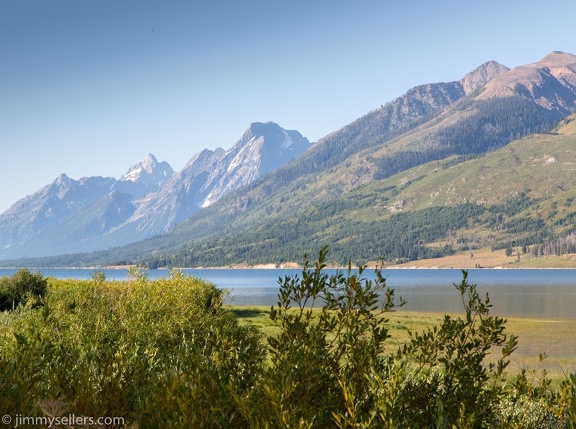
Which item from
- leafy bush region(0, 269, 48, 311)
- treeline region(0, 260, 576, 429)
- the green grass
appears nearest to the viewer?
treeline region(0, 260, 576, 429)

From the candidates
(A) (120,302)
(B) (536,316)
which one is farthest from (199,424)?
(B) (536,316)

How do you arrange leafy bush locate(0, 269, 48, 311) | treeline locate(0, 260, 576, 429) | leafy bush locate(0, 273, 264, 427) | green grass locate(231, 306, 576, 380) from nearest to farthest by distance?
1. treeline locate(0, 260, 576, 429)
2. leafy bush locate(0, 273, 264, 427)
3. green grass locate(231, 306, 576, 380)
4. leafy bush locate(0, 269, 48, 311)

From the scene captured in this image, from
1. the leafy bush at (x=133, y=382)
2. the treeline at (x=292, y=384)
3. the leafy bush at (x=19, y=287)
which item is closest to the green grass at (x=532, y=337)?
the leafy bush at (x=19, y=287)

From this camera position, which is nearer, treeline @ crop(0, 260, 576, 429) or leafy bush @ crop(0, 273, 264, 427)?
treeline @ crop(0, 260, 576, 429)

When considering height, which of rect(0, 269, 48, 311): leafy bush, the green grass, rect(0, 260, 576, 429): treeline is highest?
rect(0, 260, 576, 429): treeline

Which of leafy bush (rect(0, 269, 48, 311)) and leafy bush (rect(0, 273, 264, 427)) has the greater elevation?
leafy bush (rect(0, 273, 264, 427))

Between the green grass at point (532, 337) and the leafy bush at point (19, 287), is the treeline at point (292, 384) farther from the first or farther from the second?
the leafy bush at point (19, 287)

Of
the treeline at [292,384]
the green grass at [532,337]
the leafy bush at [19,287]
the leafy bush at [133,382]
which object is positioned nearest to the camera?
the treeline at [292,384]

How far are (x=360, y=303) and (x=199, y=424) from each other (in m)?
2.87

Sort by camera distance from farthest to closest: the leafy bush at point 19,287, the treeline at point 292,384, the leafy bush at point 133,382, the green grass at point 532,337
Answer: the leafy bush at point 19,287 → the green grass at point 532,337 → the leafy bush at point 133,382 → the treeline at point 292,384

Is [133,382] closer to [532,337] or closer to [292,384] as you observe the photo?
[292,384]

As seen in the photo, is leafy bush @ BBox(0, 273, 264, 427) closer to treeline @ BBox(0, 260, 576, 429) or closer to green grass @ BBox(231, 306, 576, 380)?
treeline @ BBox(0, 260, 576, 429)

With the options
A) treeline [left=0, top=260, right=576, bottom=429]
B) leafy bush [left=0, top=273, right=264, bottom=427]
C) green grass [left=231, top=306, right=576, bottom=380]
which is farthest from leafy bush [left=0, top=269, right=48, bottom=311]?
treeline [left=0, top=260, right=576, bottom=429]

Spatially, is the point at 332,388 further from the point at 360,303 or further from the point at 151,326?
the point at 151,326
